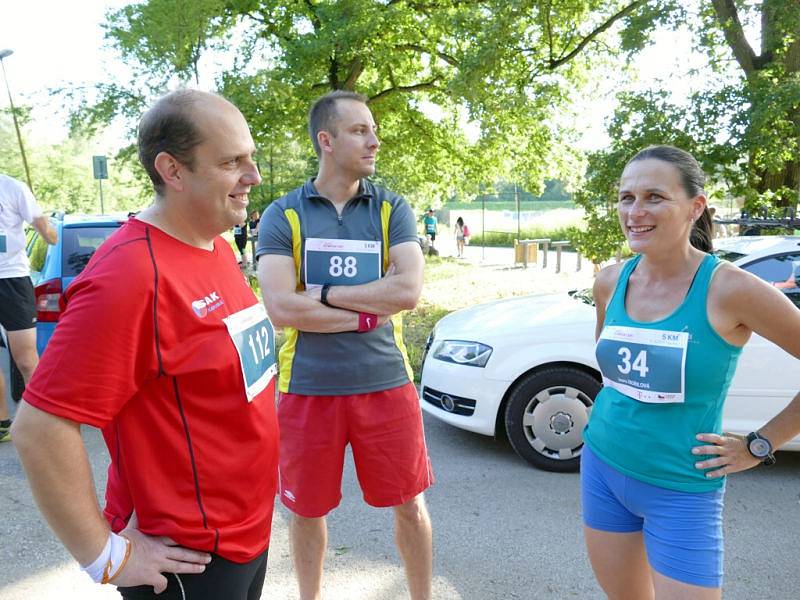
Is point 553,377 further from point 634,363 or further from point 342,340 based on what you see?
point 634,363

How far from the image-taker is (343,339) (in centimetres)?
276

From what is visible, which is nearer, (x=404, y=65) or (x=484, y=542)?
(x=484, y=542)

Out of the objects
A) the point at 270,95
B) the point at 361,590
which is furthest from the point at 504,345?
the point at 270,95

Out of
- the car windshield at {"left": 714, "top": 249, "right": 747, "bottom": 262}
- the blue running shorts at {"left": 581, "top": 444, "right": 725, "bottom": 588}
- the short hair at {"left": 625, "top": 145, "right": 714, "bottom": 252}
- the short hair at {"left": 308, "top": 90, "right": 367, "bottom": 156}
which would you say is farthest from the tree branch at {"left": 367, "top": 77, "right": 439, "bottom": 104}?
the blue running shorts at {"left": 581, "top": 444, "right": 725, "bottom": 588}

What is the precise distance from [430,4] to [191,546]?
13.7 meters

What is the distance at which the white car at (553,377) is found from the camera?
4457mm

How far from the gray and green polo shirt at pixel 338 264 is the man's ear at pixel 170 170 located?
49.5 inches

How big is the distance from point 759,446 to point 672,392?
0.35m

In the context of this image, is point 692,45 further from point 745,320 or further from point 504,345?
point 745,320

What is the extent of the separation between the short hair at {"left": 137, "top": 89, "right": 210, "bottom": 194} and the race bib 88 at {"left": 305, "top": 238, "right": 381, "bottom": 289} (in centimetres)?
128

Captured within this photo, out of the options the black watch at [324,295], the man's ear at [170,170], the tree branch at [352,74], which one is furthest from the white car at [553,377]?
the tree branch at [352,74]

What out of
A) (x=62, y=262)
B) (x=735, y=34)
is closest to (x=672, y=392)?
(x=62, y=262)

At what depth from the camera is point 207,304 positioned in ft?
5.14

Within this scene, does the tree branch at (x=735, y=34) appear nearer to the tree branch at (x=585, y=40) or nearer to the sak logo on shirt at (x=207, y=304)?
the tree branch at (x=585, y=40)
